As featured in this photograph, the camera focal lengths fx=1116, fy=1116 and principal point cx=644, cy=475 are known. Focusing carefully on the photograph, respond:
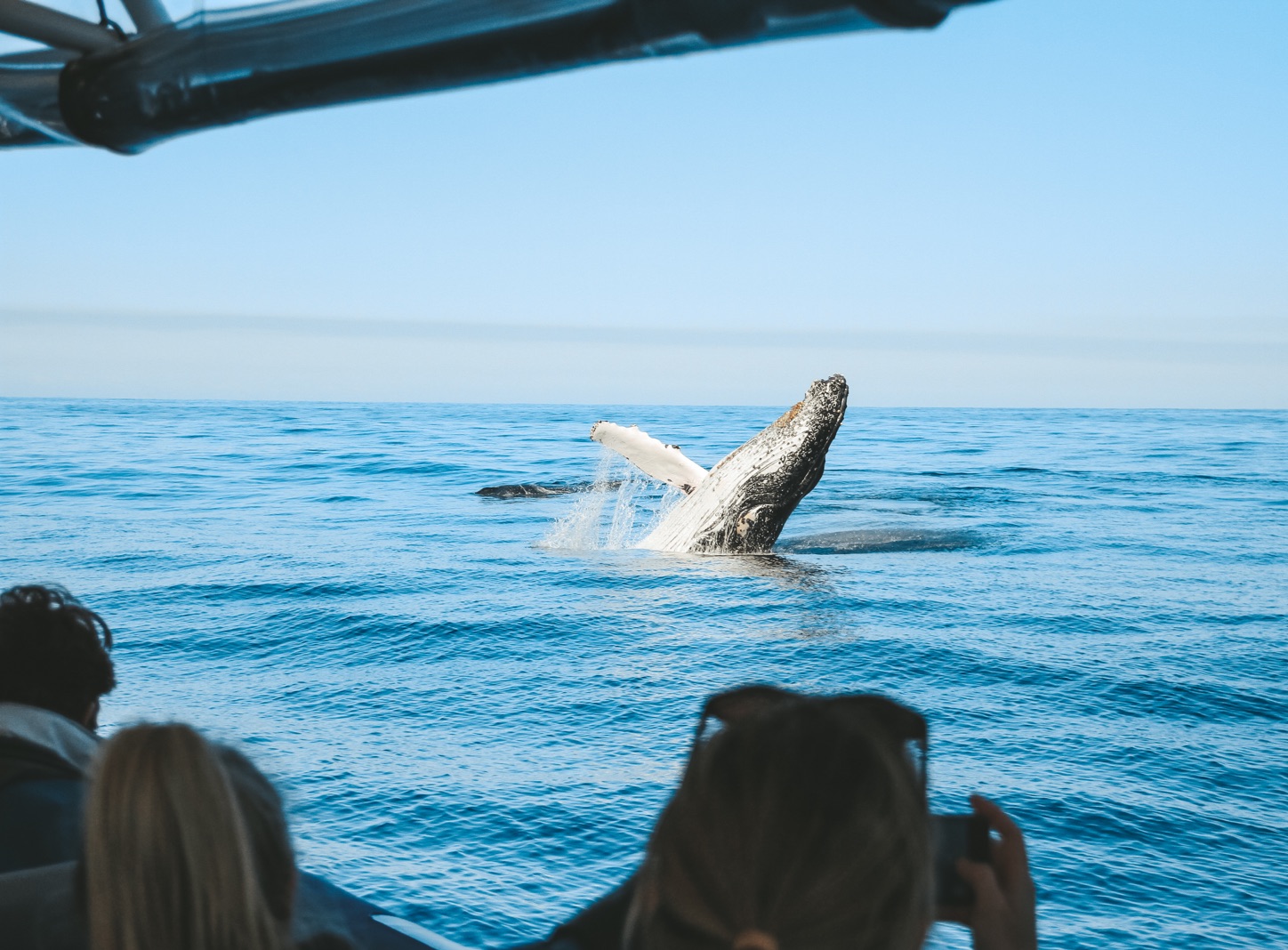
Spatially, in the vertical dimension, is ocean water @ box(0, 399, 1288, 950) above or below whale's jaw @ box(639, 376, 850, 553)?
below

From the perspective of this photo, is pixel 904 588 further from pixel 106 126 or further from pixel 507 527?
pixel 106 126

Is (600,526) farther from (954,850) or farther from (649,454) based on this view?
(954,850)

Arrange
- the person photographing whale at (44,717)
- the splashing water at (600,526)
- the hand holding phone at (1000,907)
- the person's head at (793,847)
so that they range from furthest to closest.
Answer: the splashing water at (600,526), the person photographing whale at (44,717), the hand holding phone at (1000,907), the person's head at (793,847)

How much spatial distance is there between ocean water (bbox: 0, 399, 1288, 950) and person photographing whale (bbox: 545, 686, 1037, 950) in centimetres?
46

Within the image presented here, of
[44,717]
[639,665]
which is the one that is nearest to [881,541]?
[639,665]

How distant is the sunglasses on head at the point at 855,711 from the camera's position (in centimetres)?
117

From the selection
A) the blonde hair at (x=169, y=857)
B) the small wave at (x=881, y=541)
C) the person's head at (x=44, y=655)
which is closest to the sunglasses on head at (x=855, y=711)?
the blonde hair at (x=169, y=857)

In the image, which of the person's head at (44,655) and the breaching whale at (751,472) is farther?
the breaching whale at (751,472)

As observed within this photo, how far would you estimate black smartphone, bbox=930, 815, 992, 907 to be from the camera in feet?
4.26

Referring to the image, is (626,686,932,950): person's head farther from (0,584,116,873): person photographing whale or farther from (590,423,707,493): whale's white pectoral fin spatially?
(590,423,707,493): whale's white pectoral fin

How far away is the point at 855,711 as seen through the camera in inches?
46.2

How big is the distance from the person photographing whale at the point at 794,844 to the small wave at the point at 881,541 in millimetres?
10676

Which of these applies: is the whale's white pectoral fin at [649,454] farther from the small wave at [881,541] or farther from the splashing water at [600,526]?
the small wave at [881,541]

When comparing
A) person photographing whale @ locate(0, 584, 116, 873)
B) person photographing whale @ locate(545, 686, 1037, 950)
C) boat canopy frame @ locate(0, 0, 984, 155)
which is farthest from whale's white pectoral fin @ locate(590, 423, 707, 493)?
person photographing whale @ locate(545, 686, 1037, 950)
